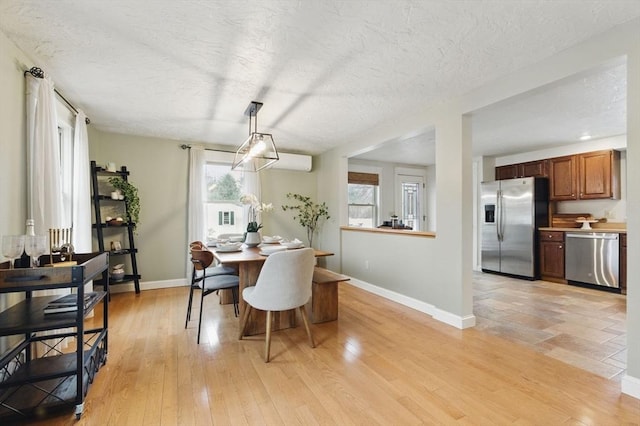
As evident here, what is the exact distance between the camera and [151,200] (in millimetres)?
4496

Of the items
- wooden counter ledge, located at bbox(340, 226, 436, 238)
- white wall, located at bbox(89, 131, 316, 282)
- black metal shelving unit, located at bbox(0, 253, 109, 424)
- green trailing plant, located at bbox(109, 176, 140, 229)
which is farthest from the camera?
white wall, located at bbox(89, 131, 316, 282)

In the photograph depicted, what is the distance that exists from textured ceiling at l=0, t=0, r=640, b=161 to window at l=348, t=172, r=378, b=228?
2.88 m

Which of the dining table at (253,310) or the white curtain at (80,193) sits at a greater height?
the white curtain at (80,193)

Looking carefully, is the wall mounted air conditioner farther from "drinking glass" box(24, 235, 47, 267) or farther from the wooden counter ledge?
"drinking glass" box(24, 235, 47, 267)

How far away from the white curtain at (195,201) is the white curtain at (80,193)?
1388 mm

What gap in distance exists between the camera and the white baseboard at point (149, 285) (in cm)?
427

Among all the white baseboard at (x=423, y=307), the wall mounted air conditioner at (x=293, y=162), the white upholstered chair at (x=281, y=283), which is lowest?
the white baseboard at (x=423, y=307)

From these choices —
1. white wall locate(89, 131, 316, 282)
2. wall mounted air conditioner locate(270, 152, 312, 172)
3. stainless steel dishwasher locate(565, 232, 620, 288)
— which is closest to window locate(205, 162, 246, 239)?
white wall locate(89, 131, 316, 282)

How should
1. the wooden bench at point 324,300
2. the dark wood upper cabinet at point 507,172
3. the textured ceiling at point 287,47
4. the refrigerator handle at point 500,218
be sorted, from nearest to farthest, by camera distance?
the textured ceiling at point 287,47
the wooden bench at point 324,300
the refrigerator handle at point 500,218
the dark wood upper cabinet at point 507,172

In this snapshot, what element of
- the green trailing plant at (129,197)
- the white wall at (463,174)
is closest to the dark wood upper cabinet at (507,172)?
the white wall at (463,174)

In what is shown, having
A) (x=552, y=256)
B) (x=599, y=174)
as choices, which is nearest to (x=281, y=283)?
(x=552, y=256)

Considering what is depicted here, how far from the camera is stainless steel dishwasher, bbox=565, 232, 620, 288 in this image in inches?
167

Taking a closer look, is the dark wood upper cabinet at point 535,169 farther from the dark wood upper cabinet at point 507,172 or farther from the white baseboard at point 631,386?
the white baseboard at point 631,386

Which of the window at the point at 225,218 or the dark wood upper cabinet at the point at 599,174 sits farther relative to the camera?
the window at the point at 225,218
